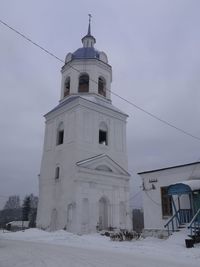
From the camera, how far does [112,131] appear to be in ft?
94.5

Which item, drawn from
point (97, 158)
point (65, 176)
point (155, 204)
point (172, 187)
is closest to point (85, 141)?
point (97, 158)

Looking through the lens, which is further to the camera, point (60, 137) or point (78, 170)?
point (60, 137)

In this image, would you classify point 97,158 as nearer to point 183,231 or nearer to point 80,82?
point 80,82

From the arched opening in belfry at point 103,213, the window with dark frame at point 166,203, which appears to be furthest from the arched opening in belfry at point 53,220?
the window with dark frame at point 166,203

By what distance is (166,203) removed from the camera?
16453 mm

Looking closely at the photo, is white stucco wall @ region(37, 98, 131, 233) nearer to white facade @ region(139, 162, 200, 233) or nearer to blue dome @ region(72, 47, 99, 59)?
blue dome @ region(72, 47, 99, 59)

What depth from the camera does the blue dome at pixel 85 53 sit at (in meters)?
29.6

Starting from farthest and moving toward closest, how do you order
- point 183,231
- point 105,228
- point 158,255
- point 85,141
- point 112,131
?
point 112,131 < point 85,141 < point 105,228 < point 183,231 < point 158,255

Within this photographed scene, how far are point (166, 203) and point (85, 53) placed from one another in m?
19.2

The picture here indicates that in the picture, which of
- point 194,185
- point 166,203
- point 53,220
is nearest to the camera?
point 194,185

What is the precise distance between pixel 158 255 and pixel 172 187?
514cm

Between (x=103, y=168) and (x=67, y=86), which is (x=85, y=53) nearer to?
(x=67, y=86)

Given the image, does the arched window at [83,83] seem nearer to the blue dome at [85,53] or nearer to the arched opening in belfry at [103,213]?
the blue dome at [85,53]

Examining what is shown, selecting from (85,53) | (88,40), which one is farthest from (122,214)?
(88,40)
